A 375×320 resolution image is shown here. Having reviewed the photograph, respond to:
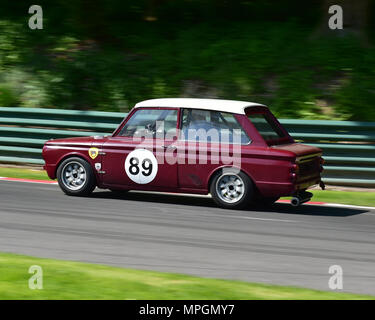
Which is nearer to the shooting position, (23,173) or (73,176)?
(73,176)

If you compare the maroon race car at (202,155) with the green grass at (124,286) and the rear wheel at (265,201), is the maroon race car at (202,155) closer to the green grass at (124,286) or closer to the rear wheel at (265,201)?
the rear wheel at (265,201)

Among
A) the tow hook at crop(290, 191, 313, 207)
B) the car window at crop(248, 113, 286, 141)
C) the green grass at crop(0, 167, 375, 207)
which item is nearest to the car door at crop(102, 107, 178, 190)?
the car window at crop(248, 113, 286, 141)

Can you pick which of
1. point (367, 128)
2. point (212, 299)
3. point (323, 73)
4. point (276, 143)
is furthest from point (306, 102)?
point (212, 299)

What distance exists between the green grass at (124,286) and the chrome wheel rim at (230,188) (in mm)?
4318

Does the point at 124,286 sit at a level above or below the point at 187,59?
below

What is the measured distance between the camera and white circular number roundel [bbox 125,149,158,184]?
11758mm

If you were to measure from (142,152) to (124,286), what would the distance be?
17.8 ft

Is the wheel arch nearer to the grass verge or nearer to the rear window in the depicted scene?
the grass verge

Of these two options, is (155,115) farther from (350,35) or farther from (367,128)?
(350,35)

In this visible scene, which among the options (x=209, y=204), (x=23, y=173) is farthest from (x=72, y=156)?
(x=23, y=173)

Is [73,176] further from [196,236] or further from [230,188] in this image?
[196,236]

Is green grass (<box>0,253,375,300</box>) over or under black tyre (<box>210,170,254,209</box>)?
under

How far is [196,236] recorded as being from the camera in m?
9.38

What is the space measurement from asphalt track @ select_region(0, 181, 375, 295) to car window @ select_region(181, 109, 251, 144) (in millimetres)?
1111
